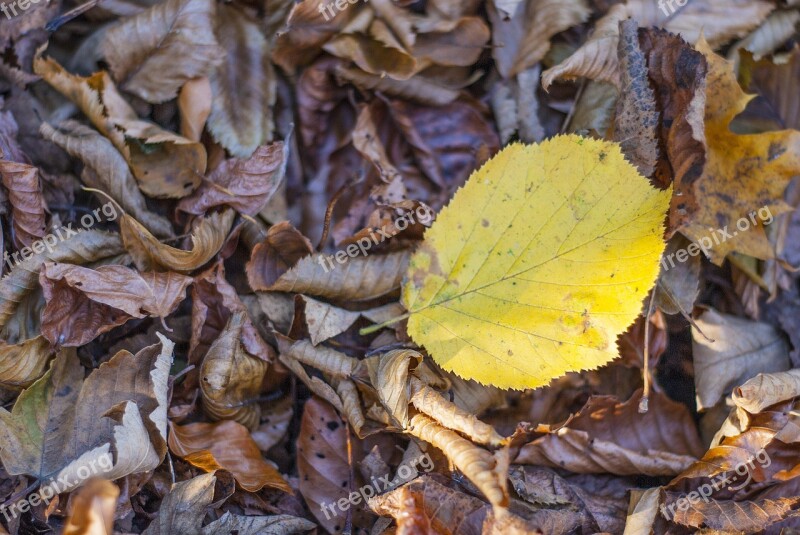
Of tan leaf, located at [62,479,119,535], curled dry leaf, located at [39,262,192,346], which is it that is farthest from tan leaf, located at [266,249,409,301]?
tan leaf, located at [62,479,119,535]

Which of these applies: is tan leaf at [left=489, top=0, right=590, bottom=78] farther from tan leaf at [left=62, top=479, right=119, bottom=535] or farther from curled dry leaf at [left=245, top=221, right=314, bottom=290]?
tan leaf at [left=62, top=479, right=119, bottom=535]

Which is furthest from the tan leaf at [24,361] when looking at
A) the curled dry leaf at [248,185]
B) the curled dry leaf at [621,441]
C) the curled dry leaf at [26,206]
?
the curled dry leaf at [621,441]

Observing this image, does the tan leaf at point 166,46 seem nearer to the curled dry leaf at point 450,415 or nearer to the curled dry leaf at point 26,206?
the curled dry leaf at point 26,206

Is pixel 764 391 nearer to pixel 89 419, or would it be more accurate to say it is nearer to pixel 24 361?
pixel 89 419

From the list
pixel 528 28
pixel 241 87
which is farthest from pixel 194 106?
pixel 528 28

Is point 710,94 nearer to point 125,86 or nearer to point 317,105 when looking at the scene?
point 317,105

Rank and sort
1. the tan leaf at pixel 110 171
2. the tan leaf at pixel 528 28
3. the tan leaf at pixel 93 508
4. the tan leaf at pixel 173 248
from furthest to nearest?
the tan leaf at pixel 528 28 < the tan leaf at pixel 110 171 < the tan leaf at pixel 173 248 < the tan leaf at pixel 93 508
